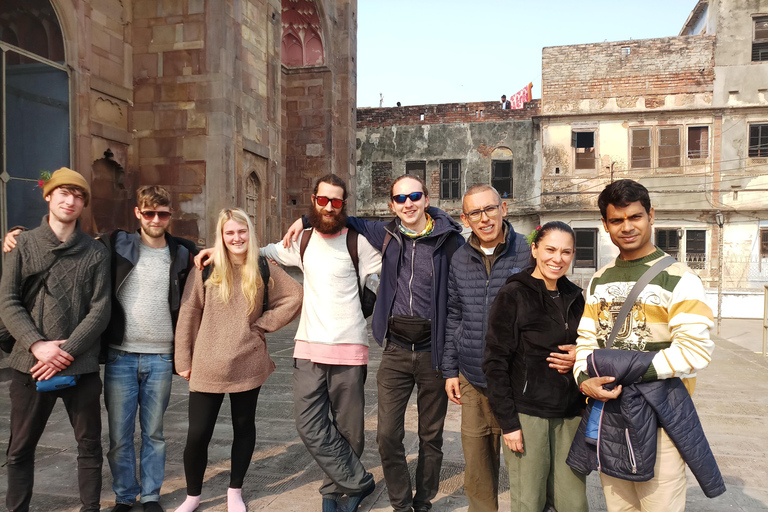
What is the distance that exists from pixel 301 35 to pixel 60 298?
572 inches

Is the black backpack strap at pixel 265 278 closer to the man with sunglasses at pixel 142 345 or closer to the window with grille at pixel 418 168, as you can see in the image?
the man with sunglasses at pixel 142 345

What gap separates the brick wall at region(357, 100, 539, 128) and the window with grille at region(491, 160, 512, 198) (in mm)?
1826

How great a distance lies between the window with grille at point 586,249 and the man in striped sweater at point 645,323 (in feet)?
68.9

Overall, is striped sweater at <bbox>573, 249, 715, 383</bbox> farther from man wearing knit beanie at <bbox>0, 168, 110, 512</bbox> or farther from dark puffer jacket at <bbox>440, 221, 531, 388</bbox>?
man wearing knit beanie at <bbox>0, 168, 110, 512</bbox>

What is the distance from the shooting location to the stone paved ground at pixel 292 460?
Result: 363 cm

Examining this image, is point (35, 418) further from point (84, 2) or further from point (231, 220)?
point (84, 2)

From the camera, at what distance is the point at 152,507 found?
11.2 feet

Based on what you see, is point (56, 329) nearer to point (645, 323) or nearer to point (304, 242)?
point (304, 242)

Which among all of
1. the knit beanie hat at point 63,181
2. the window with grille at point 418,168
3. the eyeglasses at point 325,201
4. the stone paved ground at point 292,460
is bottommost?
the stone paved ground at point 292,460

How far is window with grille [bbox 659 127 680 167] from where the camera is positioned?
22.5 meters

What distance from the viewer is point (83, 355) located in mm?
3258

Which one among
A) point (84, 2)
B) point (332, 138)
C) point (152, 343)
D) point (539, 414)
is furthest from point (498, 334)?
point (332, 138)

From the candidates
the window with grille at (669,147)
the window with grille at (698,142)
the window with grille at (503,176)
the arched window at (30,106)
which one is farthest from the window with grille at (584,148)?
the arched window at (30,106)

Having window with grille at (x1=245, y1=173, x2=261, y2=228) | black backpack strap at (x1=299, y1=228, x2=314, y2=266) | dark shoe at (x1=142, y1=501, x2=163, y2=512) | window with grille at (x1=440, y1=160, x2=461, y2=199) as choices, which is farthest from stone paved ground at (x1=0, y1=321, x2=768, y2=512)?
window with grille at (x1=440, y1=160, x2=461, y2=199)
